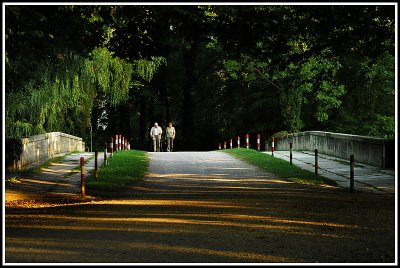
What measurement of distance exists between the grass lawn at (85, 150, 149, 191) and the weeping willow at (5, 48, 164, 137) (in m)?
3.71

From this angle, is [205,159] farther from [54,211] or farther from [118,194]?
[54,211]

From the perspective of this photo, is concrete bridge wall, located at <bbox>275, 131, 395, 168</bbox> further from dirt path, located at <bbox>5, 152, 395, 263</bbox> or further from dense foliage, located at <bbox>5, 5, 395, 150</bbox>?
dirt path, located at <bbox>5, 152, 395, 263</bbox>

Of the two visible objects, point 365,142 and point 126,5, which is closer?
point 126,5

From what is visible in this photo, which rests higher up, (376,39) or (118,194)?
(376,39)

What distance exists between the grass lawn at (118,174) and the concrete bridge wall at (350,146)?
7654mm

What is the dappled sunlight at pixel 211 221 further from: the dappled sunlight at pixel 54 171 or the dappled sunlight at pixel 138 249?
the dappled sunlight at pixel 54 171

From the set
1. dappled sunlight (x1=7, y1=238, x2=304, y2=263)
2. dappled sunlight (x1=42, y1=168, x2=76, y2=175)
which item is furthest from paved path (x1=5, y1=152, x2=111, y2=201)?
dappled sunlight (x1=7, y1=238, x2=304, y2=263)

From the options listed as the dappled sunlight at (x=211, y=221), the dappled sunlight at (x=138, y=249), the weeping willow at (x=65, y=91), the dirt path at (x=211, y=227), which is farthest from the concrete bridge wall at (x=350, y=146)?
the dappled sunlight at (x=138, y=249)

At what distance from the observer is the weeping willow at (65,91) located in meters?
28.1

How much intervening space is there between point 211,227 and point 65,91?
21633 millimetres

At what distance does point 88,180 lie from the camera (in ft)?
67.4

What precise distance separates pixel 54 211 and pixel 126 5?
14.7ft

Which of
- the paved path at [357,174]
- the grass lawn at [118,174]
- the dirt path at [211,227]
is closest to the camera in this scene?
the dirt path at [211,227]

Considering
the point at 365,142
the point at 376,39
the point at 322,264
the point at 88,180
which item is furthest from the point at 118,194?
the point at 365,142
